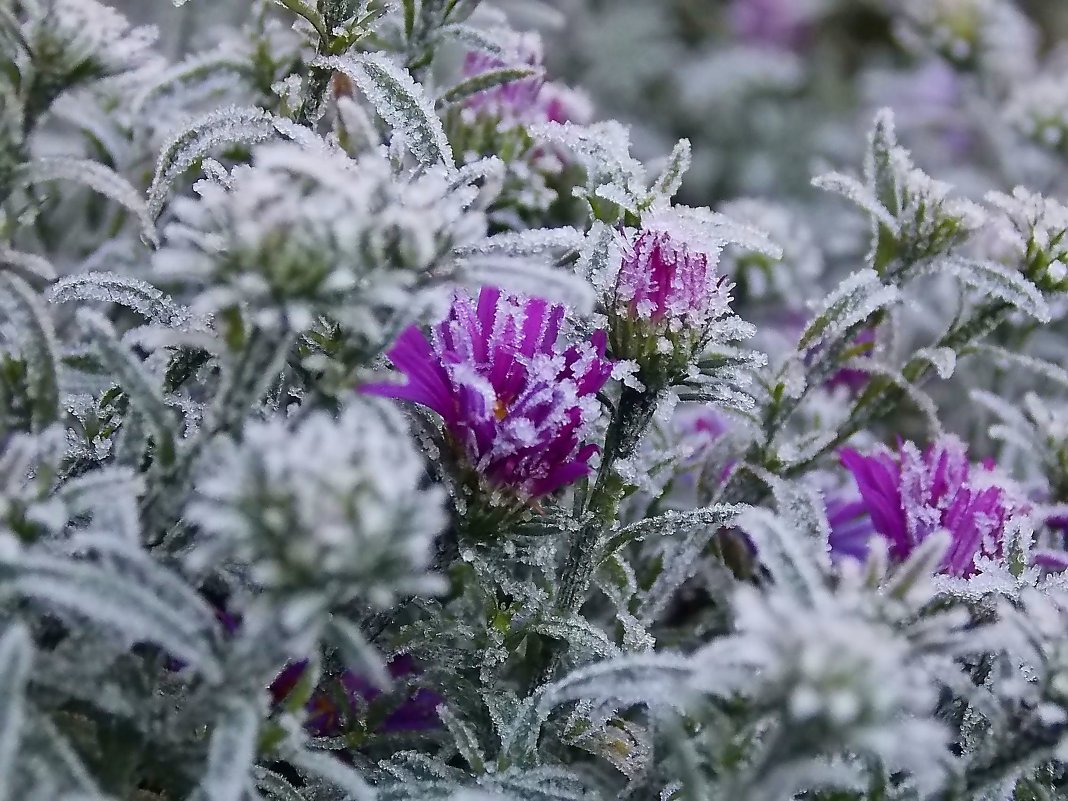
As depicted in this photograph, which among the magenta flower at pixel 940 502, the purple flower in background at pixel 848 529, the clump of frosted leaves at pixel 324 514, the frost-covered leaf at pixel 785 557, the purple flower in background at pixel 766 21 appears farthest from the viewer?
the purple flower in background at pixel 766 21

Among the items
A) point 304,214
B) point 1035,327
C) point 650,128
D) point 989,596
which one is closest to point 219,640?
point 304,214

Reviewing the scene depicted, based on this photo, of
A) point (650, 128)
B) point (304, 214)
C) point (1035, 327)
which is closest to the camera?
point (304, 214)

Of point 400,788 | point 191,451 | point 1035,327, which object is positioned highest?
point 1035,327

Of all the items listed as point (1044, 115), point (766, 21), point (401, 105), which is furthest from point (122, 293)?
point (766, 21)

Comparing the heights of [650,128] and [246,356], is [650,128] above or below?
above

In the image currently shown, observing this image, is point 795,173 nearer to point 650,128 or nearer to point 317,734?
point 650,128

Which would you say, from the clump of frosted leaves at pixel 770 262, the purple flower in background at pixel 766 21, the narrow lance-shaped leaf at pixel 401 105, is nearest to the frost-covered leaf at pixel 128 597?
the narrow lance-shaped leaf at pixel 401 105

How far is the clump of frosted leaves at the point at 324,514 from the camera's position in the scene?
44 centimetres

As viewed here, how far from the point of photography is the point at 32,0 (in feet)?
2.01

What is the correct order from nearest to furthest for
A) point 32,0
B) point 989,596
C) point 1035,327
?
point 32,0 < point 989,596 < point 1035,327

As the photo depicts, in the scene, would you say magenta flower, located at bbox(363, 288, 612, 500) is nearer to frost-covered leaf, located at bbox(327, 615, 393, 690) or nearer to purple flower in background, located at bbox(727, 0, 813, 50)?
frost-covered leaf, located at bbox(327, 615, 393, 690)

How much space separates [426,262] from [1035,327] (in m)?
0.83

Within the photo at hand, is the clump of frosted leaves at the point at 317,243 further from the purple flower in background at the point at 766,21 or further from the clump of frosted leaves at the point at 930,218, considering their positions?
the purple flower in background at the point at 766,21

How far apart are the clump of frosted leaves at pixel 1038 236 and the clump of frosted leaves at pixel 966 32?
30.7 inches
